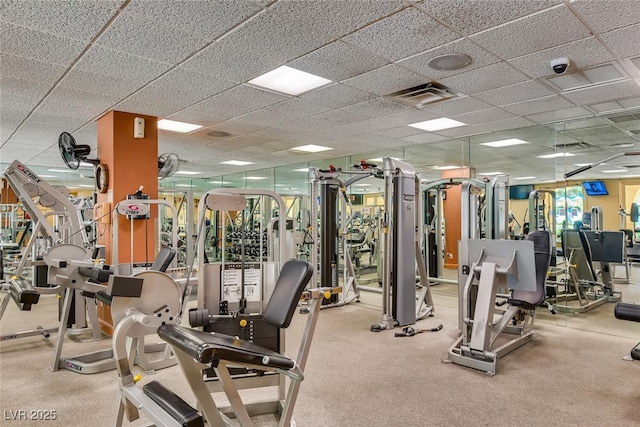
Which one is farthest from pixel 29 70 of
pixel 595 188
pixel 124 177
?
pixel 595 188

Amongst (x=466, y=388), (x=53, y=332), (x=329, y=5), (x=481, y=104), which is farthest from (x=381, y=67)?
(x=53, y=332)

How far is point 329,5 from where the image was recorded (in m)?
2.41

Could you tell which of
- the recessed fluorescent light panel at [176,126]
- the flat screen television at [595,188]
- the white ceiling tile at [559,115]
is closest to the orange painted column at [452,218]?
the flat screen television at [595,188]

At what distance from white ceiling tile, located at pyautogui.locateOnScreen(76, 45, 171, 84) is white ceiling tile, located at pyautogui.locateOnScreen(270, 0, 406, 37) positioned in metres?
1.37

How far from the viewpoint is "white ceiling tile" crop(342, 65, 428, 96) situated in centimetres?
352

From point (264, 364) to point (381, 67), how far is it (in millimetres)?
2638

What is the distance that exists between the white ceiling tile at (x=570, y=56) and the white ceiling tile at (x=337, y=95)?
1437 millimetres

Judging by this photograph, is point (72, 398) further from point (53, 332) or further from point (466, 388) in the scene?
point (466, 388)

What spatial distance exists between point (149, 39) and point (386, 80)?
2.02m

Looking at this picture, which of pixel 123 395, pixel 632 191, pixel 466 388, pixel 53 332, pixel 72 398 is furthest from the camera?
pixel 632 191

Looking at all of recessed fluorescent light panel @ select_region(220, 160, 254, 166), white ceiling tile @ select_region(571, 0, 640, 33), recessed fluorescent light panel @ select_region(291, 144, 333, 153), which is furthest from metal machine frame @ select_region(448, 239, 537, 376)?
recessed fluorescent light panel @ select_region(220, 160, 254, 166)

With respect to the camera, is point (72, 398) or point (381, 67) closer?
point (72, 398)

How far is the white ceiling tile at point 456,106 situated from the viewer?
4.42 metres

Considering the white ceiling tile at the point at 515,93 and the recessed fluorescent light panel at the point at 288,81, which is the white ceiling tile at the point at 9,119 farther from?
the white ceiling tile at the point at 515,93
